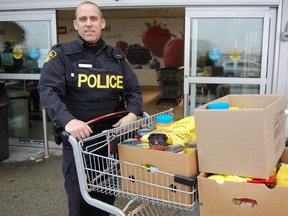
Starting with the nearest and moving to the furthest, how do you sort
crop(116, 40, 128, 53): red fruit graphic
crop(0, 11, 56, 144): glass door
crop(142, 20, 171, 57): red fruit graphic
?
crop(0, 11, 56, 144): glass door
crop(142, 20, 171, 57): red fruit graphic
crop(116, 40, 128, 53): red fruit graphic

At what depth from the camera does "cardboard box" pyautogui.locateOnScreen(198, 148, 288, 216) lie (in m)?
1.35

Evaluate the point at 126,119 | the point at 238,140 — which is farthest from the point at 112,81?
the point at 238,140

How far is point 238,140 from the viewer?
1436mm

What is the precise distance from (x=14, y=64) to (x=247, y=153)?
16.0ft

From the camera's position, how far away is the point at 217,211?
4.81ft

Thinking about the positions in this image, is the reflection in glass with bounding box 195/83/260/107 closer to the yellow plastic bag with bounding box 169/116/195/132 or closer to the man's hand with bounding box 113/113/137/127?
the man's hand with bounding box 113/113/137/127

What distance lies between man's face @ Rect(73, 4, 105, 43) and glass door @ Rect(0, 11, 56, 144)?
3.11m

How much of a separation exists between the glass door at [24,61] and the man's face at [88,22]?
123 inches

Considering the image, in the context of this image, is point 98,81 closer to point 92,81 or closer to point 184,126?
point 92,81

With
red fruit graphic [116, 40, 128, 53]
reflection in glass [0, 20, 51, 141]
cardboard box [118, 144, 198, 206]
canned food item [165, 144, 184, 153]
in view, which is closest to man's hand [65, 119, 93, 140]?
cardboard box [118, 144, 198, 206]

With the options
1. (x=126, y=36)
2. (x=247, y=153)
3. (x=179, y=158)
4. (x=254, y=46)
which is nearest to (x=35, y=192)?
(x=179, y=158)

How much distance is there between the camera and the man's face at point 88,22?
2055 millimetres

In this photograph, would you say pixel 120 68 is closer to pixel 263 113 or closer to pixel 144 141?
pixel 144 141

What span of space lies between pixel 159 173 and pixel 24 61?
4465 mm
